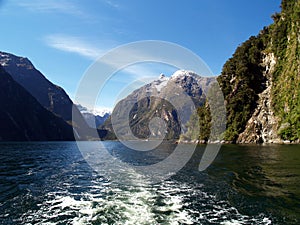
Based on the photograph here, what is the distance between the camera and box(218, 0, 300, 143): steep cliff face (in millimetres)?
98625

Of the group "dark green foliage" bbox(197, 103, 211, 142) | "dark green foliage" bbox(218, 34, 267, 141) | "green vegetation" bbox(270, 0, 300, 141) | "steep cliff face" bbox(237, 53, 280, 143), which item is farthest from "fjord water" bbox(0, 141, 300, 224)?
"dark green foliage" bbox(197, 103, 211, 142)

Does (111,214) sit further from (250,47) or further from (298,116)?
(250,47)

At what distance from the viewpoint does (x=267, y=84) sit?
401 feet

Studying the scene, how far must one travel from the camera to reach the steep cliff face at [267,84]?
324 feet

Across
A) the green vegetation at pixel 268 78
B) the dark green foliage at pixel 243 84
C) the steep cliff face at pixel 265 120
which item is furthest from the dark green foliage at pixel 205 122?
the steep cliff face at pixel 265 120

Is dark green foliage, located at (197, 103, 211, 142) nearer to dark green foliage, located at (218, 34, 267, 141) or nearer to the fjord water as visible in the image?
dark green foliage, located at (218, 34, 267, 141)

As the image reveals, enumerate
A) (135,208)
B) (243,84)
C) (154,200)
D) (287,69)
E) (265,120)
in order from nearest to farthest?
(135,208)
(154,200)
(287,69)
(265,120)
(243,84)

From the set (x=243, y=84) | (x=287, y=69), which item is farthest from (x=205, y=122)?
(x=287, y=69)

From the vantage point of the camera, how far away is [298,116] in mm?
91500

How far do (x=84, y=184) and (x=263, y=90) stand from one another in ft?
399

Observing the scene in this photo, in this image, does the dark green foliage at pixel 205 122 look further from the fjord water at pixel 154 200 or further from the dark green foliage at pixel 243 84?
the fjord water at pixel 154 200

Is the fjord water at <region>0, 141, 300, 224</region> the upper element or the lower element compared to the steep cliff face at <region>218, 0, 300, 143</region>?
lower

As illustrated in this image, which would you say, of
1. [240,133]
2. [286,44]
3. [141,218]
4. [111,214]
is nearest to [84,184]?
[111,214]

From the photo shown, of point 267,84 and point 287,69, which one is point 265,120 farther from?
point 287,69
